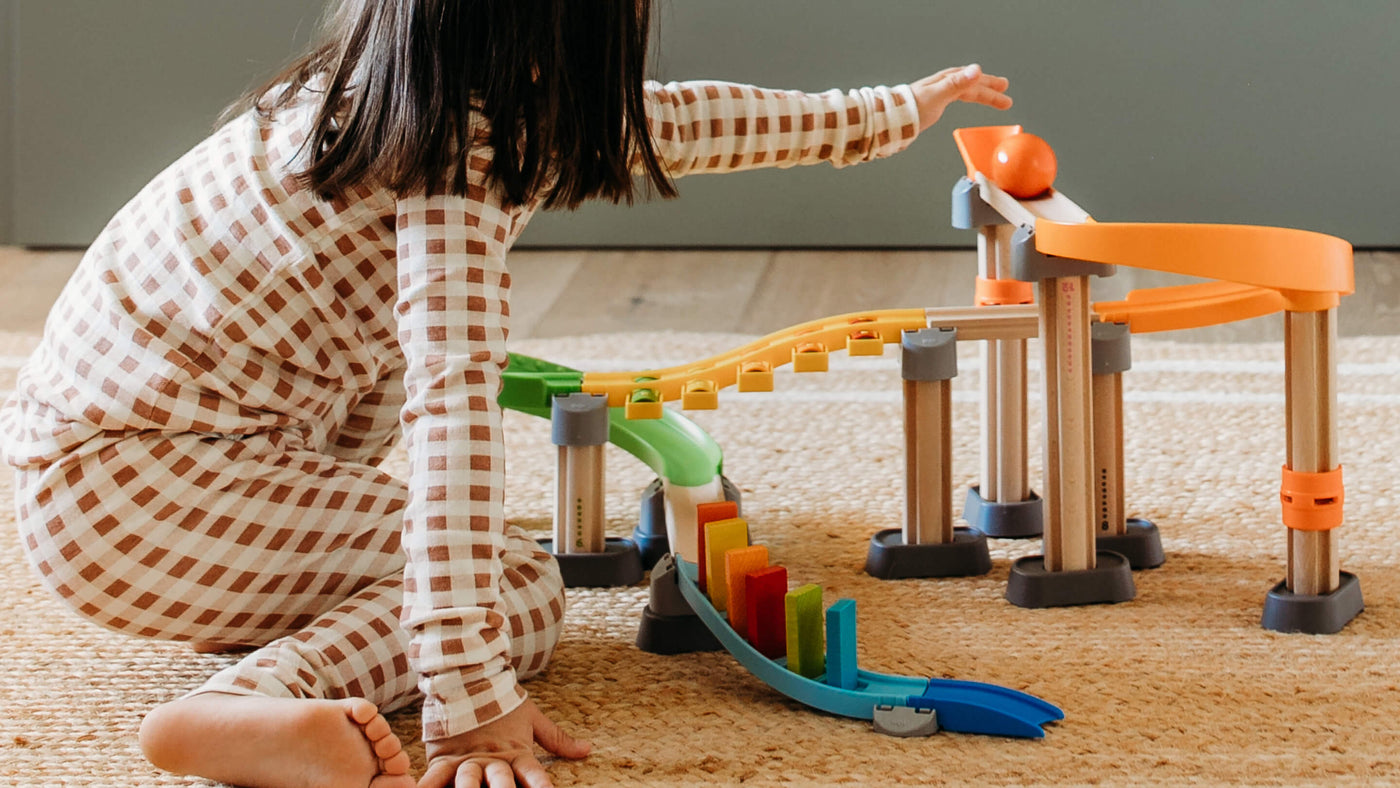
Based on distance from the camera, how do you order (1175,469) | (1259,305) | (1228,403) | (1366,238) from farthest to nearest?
(1366,238) < (1228,403) < (1175,469) < (1259,305)

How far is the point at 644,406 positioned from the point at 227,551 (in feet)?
0.84

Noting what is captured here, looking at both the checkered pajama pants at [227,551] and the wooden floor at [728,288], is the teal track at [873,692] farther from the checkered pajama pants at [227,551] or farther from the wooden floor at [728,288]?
the wooden floor at [728,288]

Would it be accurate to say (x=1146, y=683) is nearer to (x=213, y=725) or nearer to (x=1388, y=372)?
(x=213, y=725)

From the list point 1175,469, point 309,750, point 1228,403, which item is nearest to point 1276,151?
point 1228,403

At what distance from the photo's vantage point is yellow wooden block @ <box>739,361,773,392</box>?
0.90 meters

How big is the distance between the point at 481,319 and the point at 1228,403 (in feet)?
2.90

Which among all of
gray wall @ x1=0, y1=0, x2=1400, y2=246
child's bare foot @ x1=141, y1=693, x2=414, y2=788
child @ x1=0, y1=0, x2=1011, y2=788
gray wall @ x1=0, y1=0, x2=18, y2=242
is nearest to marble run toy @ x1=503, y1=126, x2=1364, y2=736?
child @ x1=0, y1=0, x2=1011, y2=788

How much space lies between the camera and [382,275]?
0.76 meters

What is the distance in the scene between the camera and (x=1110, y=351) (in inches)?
37.4

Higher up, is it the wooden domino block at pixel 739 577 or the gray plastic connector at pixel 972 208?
the gray plastic connector at pixel 972 208

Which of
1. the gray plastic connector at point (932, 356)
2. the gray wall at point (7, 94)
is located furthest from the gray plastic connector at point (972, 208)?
the gray wall at point (7, 94)

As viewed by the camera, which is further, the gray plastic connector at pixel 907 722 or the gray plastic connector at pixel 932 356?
the gray plastic connector at pixel 932 356

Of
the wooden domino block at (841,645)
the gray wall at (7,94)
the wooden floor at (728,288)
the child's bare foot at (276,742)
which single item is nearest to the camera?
the child's bare foot at (276,742)

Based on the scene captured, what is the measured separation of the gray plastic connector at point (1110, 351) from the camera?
95cm
